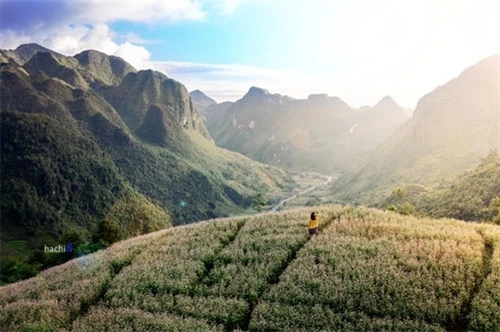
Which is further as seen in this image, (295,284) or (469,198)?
(469,198)

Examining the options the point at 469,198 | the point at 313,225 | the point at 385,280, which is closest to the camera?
the point at 385,280

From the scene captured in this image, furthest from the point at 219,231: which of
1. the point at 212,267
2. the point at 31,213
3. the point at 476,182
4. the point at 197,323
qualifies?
the point at 31,213

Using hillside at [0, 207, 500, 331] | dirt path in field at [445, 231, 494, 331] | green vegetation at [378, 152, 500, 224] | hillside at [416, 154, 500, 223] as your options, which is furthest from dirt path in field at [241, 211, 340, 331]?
hillside at [416, 154, 500, 223]

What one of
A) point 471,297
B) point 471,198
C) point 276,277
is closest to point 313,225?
point 276,277

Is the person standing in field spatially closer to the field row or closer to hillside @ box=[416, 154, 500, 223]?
the field row

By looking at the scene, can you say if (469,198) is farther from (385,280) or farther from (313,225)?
(385,280)

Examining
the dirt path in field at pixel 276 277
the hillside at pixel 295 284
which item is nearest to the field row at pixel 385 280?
the hillside at pixel 295 284
